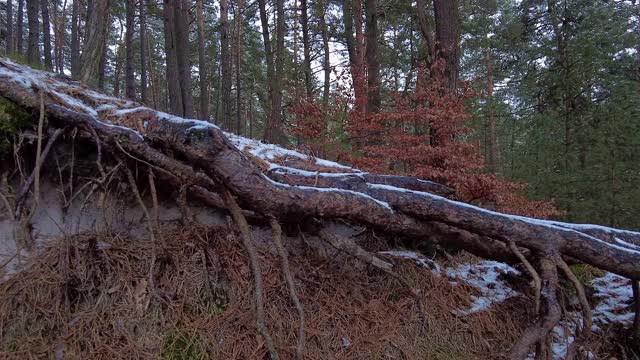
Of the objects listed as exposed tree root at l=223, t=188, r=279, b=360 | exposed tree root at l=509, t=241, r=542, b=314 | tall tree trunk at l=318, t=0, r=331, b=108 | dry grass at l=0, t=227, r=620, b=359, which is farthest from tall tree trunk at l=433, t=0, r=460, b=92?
exposed tree root at l=223, t=188, r=279, b=360

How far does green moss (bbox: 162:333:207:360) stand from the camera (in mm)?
2131

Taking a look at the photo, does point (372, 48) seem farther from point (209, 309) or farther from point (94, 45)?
point (209, 309)

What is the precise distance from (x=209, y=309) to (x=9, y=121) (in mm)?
1662

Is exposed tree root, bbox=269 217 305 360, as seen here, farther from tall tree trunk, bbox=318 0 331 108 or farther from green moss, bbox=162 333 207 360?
tall tree trunk, bbox=318 0 331 108

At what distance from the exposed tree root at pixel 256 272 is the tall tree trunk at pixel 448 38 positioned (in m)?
5.67

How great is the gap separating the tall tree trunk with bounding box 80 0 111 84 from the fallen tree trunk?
2.54 meters

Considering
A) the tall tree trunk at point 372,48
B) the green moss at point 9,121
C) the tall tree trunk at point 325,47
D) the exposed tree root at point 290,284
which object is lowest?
the exposed tree root at point 290,284

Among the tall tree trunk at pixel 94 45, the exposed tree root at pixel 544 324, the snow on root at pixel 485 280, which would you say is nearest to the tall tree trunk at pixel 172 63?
the tall tree trunk at pixel 94 45

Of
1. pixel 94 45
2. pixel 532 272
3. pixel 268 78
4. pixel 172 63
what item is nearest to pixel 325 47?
pixel 268 78

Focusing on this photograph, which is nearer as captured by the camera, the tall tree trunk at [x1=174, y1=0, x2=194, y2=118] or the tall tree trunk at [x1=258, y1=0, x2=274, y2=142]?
the tall tree trunk at [x1=174, y1=0, x2=194, y2=118]

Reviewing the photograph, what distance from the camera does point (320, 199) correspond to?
2.61 m

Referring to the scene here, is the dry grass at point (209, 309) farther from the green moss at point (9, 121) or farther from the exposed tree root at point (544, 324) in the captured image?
the green moss at point (9, 121)

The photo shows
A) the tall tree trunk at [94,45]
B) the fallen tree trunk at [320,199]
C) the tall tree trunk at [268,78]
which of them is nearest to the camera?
the fallen tree trunk at [320,199]

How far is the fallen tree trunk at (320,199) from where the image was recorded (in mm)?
2371
